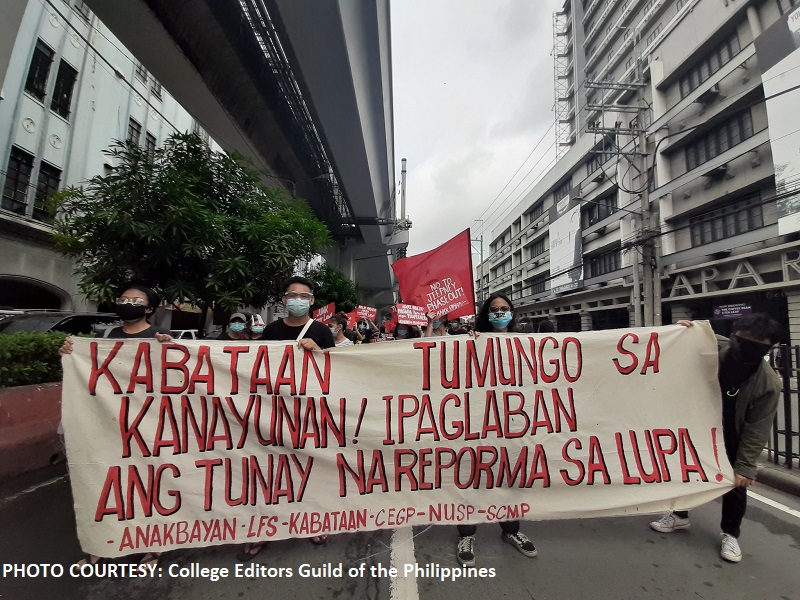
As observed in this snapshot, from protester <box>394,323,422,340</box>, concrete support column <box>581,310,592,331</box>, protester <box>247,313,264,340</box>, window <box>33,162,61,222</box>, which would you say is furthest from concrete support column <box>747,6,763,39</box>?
window <box>33,162,61,222</box>

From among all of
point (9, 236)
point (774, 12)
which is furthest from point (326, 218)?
point (774, 12)

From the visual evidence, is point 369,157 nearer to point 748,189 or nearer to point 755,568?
point 755,568

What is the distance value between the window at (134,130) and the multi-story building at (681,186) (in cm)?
2062

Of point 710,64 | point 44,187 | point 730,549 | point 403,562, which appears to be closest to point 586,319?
point 710,64

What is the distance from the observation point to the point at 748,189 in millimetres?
19766

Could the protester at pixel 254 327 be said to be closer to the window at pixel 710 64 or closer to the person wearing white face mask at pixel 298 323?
the person wearing white face mask at pixel 298 323

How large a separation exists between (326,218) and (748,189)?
67.3 ft

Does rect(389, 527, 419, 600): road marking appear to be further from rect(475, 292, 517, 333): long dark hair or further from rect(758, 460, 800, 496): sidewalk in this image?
rect(758, 460, 800, 496): sidewalk

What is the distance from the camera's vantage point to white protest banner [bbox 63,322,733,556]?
2416mm

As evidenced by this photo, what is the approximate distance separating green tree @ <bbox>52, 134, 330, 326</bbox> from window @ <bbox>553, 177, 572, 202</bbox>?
40.3 m

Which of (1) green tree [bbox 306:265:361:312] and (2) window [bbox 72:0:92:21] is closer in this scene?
(2) window [bbox 72:0:92:21]

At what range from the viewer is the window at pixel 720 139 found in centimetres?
1997

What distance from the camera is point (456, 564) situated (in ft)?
8.45

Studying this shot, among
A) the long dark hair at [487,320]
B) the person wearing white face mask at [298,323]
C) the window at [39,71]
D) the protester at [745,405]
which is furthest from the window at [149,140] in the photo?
the protester at [745,405]
